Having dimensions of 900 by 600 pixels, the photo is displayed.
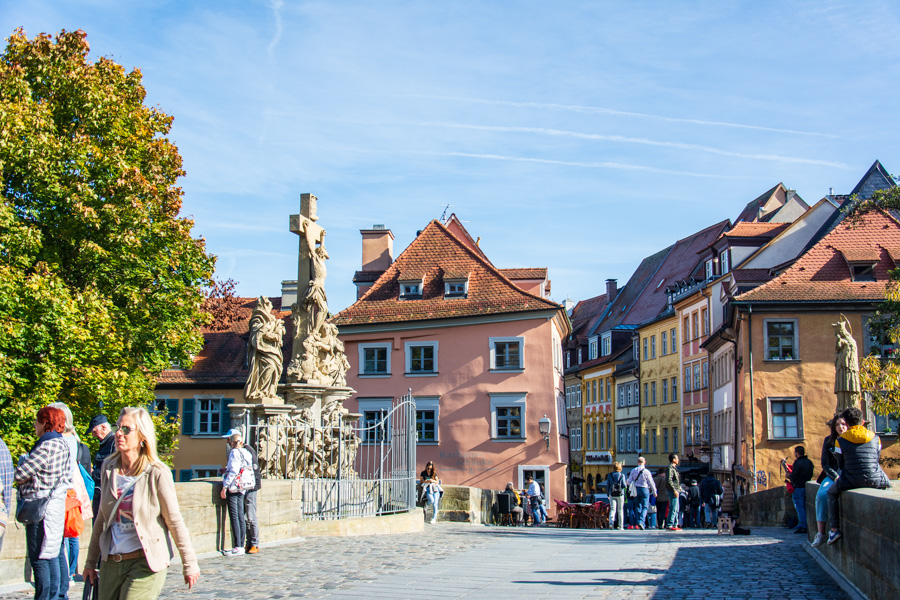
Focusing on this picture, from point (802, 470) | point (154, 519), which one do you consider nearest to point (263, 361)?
point (154, 519)

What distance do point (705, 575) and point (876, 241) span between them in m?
30.1

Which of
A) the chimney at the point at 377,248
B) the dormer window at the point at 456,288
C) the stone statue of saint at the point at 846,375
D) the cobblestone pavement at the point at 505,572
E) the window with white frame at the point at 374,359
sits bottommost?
the cobblestone pavement at the point at 505,572

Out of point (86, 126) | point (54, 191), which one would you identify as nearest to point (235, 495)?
point (54, 191)

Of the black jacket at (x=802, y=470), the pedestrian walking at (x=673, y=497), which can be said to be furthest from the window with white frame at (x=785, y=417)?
the black jacket at (x=802, y=470)

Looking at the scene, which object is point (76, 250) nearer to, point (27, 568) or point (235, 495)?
point (235, 495)

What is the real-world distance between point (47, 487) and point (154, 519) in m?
2.40

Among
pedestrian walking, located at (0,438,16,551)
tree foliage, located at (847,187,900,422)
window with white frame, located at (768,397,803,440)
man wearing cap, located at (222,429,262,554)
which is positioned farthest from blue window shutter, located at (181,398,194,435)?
pedestrian walking, located at (0,438,16,551)

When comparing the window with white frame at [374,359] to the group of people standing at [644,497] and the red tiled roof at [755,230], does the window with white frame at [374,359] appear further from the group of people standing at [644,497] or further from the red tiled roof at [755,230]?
the red tiled roof at [755,230]

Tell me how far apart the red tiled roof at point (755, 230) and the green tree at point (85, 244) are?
26.3m

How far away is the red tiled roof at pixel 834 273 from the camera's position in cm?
3478

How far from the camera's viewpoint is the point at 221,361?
4209cm

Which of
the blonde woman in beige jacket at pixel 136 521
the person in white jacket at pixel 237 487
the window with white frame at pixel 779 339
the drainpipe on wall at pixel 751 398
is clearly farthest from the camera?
the window with white frame at pixel 779 339

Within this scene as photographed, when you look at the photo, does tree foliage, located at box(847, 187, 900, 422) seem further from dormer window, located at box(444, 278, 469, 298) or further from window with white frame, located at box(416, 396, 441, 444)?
window with white frame, located at box(416, 396, 441, 444)

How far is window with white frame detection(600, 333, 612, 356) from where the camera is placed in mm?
63469
